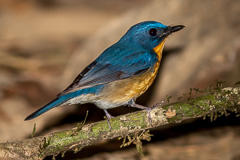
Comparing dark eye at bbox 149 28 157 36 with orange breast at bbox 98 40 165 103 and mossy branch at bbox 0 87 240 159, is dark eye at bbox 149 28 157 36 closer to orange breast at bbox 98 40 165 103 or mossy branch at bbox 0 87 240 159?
orange breast at bbox 98 40 165 103

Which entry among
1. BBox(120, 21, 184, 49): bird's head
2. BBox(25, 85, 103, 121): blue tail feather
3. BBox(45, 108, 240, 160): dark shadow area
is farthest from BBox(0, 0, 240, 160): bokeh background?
BBox(120, 21, 184, 49): bird's head

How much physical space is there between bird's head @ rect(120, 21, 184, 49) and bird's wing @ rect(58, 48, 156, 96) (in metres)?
0.24

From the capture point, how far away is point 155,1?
7805 mm

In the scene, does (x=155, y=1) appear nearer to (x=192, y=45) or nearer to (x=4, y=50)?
(x=192, y=45)

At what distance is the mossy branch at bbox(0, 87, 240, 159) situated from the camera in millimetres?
4648

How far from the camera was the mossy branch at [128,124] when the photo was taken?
4648mm

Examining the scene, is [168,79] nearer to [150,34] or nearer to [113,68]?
[150,34]

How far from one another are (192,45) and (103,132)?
3157mm

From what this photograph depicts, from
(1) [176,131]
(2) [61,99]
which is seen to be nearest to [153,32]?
(2) [61,99]

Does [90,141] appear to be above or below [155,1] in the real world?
below

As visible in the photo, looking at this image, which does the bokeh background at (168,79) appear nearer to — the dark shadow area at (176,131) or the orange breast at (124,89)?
the dark shadow area at (176,131)

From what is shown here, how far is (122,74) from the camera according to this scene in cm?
547

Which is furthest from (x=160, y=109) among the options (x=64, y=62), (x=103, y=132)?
(x=64, y=62)

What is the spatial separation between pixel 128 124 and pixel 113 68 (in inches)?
38.3
